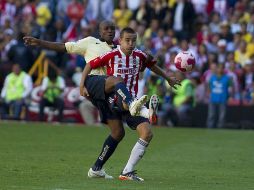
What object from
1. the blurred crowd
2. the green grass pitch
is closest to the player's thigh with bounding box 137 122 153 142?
the green grass pitch

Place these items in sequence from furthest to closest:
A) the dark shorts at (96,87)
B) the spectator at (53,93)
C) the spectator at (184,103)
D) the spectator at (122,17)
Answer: the spectator at (122,17) → the spectator at (53,93) → the spectator at (184,103) → the dark shorts at (96,87)

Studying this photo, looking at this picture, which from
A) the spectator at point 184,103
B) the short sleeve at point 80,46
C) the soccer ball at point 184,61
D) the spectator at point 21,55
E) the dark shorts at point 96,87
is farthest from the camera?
the spectator at point 21,55

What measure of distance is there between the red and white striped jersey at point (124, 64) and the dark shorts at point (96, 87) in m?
0.18

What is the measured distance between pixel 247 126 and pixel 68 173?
13.6 meters

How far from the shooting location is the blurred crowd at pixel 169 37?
1049 inches

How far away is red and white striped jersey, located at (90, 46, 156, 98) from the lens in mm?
12414

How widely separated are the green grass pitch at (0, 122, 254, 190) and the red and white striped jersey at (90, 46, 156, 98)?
1.34 meters

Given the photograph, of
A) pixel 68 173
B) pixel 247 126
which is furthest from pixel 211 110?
pixel 68 173

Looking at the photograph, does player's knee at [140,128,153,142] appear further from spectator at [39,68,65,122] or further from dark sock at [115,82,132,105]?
spectator at [39,68,65,122]

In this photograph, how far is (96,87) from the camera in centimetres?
1243

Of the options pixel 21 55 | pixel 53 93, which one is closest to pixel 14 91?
pixel 53 93

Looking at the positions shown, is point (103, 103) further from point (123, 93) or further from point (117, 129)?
point (123, 93)

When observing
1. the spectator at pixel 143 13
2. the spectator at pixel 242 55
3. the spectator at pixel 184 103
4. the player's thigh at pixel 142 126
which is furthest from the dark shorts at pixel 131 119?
the spectator at pixel 143 13

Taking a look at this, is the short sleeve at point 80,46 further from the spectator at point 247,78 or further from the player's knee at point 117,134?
the spectator at point 247,78
